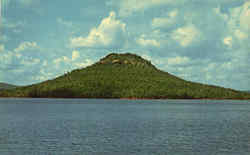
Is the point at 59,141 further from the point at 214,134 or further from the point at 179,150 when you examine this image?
the point at 214,134

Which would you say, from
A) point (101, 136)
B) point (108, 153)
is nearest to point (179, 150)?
point (108, 153)

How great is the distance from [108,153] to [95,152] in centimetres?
200

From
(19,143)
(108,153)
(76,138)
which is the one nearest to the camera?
(108,153)

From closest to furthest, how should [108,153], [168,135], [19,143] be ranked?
[108,153] < [19,143] < [168,135]

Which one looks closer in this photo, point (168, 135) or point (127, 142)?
point (127, 142)

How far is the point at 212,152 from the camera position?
51.5 m

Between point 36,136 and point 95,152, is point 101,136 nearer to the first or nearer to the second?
point 36,136

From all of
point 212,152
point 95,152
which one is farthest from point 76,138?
point 212,152

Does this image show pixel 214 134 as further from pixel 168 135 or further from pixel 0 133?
pixel 0 133

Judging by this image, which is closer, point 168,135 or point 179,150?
point 179,150

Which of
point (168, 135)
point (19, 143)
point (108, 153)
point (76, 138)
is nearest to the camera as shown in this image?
point (108, 153)

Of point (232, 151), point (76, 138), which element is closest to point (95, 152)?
point (76, 138)

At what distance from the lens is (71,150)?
5219 centimetres

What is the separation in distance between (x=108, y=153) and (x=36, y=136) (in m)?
23.0
